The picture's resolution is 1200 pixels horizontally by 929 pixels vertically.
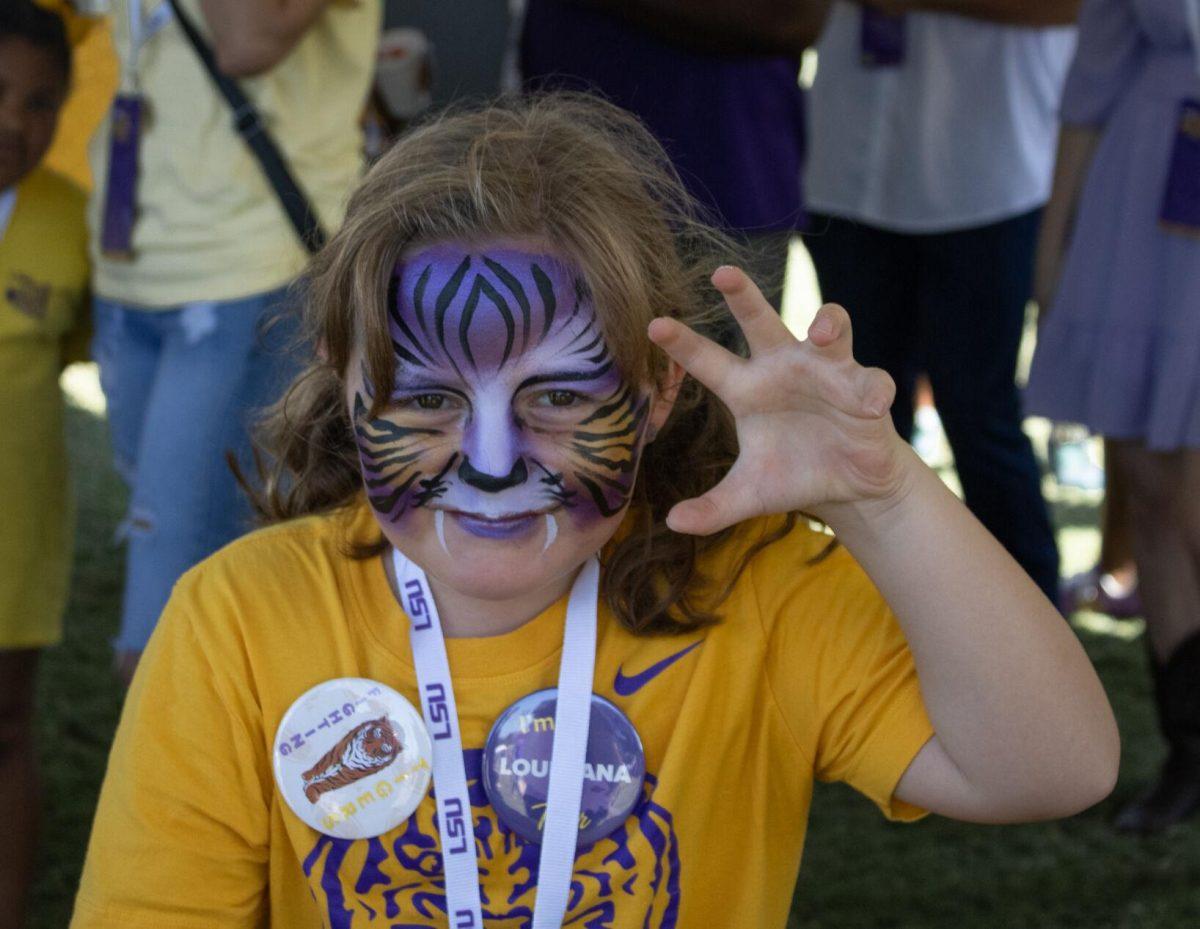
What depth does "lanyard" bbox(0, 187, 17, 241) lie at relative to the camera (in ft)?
8.45

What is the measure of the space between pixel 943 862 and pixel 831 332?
1890mm

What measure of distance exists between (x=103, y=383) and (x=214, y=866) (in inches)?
46.9

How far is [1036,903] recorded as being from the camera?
283cm

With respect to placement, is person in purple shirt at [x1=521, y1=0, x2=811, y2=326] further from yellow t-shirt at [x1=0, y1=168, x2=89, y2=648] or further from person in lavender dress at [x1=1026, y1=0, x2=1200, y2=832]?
yellow t-shirt at [x1=0, y1=168, x2=89, y2=648]

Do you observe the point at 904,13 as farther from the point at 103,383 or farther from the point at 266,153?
the point at 103,383

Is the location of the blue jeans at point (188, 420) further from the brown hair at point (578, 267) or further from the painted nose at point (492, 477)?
the painted nose at point (492, 477)

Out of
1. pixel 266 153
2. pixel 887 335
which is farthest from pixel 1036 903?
pixel 266 153

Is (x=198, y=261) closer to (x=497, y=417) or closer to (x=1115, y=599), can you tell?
(x=497, y=417)

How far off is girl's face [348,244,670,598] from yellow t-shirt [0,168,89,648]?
114 cm

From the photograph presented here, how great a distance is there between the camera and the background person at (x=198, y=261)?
2488mm

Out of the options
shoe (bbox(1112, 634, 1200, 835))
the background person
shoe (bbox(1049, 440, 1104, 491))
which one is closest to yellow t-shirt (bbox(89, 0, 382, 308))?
the background person

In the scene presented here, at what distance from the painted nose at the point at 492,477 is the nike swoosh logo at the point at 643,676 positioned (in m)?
0.26

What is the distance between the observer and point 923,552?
1.43 m

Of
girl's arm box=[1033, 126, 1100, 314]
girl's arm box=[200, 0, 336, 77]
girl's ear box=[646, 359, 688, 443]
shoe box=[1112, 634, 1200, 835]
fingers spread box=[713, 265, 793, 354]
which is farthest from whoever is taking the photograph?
girl's arm box=[1033, 126, 1100, 314]
